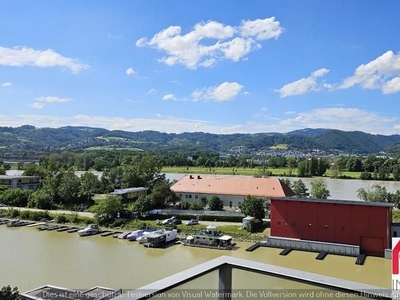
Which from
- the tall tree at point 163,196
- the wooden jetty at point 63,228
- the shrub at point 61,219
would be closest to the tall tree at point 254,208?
the tall tree at point 163,196

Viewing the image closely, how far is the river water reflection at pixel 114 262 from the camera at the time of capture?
7.16 m

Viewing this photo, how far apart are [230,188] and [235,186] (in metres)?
0.24

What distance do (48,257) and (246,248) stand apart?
5.06m

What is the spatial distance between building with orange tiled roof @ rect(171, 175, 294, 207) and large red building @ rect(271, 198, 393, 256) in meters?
3.33

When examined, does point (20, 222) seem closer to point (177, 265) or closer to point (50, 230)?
point (50, 230)

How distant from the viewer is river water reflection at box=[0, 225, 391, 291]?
23.5 ft

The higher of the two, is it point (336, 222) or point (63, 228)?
point (336, 222)

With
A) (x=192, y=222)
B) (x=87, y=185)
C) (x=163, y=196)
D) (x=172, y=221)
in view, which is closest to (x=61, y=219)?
(x=87, y=185)

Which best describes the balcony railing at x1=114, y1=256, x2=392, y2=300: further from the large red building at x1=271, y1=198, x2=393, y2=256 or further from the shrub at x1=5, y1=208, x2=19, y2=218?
the shrub at x1=5, y1=208, x2=19, y2=218

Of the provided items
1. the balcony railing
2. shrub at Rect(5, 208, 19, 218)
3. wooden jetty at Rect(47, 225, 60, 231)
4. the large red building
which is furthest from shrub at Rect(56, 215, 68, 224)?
the balcony railing

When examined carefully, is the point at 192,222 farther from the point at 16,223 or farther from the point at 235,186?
the point at 16,223

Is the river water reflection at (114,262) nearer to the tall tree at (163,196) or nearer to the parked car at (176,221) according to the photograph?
the parked car at (176,221)

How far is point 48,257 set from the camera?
29.3 ft

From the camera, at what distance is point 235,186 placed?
1455cm
